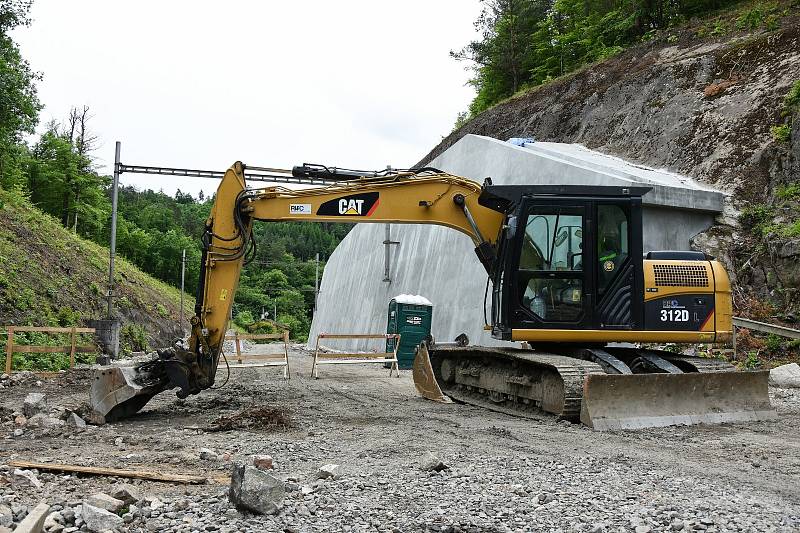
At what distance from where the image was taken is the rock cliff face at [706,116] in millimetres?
15750

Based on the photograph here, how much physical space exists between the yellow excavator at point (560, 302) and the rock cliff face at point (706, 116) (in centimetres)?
645

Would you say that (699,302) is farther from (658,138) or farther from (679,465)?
(658,138)

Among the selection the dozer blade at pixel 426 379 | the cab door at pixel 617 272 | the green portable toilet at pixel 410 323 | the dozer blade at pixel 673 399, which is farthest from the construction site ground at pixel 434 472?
the green portable toilet at pixel 410 323

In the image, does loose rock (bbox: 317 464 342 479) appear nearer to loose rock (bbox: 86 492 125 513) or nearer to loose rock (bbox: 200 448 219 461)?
loose rock (bbox: 200 448 219 461)

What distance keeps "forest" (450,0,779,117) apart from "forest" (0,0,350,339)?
1645cm

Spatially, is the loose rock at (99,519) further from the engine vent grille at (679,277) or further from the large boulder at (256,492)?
the engine vent grille at (679,277)

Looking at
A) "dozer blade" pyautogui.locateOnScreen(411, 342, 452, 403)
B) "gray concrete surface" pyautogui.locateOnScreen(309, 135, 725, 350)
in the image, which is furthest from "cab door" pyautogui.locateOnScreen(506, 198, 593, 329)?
"gray concrete surface" pyautogui.locateOnScreen(309, 135, 725, 350)

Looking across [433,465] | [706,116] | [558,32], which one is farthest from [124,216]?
[433,465]

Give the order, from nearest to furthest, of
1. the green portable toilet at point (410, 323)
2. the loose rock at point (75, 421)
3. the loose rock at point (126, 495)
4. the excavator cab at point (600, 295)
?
the loose rock at point (126, 495) → the loose rock at point (75, 421) → the excavator cab at point (600, 295) → the green portable toilet at point (410, 323)

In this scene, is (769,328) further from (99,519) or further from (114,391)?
(99,519)

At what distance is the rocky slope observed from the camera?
18.7 metres

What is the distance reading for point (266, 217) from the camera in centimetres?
945

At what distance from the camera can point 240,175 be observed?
31.3 feet

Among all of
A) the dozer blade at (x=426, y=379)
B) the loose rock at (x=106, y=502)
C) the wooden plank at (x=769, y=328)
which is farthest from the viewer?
the wooden plank at (x=769, y=328)
